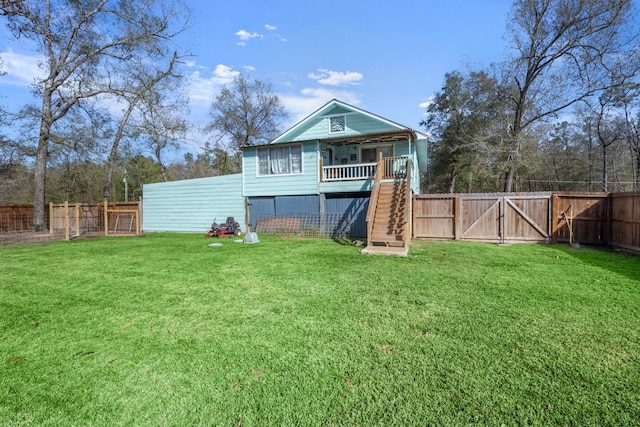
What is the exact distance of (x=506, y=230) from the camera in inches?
389

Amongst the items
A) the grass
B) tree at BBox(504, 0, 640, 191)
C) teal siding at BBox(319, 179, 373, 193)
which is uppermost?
tree at BBox(504, 0, 640, 191)

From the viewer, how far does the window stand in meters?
13.2

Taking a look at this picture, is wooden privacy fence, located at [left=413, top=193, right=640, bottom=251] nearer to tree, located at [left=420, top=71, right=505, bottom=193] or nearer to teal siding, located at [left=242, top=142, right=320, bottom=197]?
teal siding, located at [left=242, top=142, right=320, bottom=197]

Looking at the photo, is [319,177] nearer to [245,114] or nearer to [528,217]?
[528,217]

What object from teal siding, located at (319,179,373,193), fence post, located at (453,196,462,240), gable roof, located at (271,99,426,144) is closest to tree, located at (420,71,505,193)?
Answer: gable roof, located at (271,99,426,144)

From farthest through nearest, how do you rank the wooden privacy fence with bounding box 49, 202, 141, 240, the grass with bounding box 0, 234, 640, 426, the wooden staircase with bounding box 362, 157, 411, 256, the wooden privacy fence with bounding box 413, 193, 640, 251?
the wooden privacy fence with bounding box 49, 202, 141, 240, the wooden privacy fence with bounding box 413, 193, 640, 251, the wooden staircase with bounding box 362, 157, 411, 256, the grass with bounding box 0, 234, 640, 426

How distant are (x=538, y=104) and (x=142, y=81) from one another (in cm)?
2457

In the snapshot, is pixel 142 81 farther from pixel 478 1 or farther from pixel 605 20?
pixel 605 20

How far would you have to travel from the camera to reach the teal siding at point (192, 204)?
14.0m

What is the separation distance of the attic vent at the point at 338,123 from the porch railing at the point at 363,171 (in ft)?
6.80

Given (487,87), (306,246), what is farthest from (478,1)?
(487,87)

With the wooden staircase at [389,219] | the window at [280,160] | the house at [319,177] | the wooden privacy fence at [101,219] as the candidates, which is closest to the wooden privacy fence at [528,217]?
the wooden staircase at [389,219]

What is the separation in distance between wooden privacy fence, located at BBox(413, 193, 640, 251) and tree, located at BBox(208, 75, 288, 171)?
22791mm

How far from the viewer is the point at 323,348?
9.26 feet
